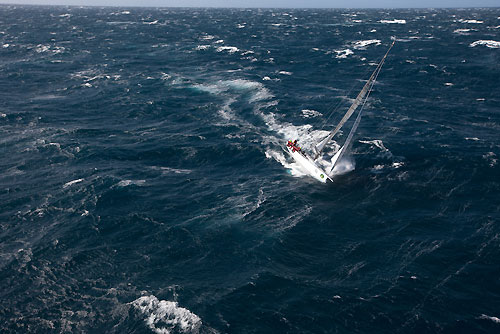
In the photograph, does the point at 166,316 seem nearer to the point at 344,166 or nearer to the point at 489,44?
the point at 344,166

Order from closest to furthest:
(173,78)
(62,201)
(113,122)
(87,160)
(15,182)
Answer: (62,201)
(15,182)
(87,160)
(113,122)
(173,78)

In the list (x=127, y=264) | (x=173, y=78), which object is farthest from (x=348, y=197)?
(x=173, y=78)

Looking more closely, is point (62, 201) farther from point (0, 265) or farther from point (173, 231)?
point (173, 231)

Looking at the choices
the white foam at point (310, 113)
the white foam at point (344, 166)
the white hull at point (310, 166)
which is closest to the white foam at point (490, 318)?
the white hull at point (310, 166)

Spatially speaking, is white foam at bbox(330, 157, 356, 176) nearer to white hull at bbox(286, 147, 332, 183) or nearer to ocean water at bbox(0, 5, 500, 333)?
ocean water at bbox(0, 5, 500, 333)

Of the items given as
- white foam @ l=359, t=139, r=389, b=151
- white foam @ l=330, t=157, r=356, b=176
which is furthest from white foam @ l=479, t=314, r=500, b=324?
white foam @ l=359, t=139, r=389, b=151
